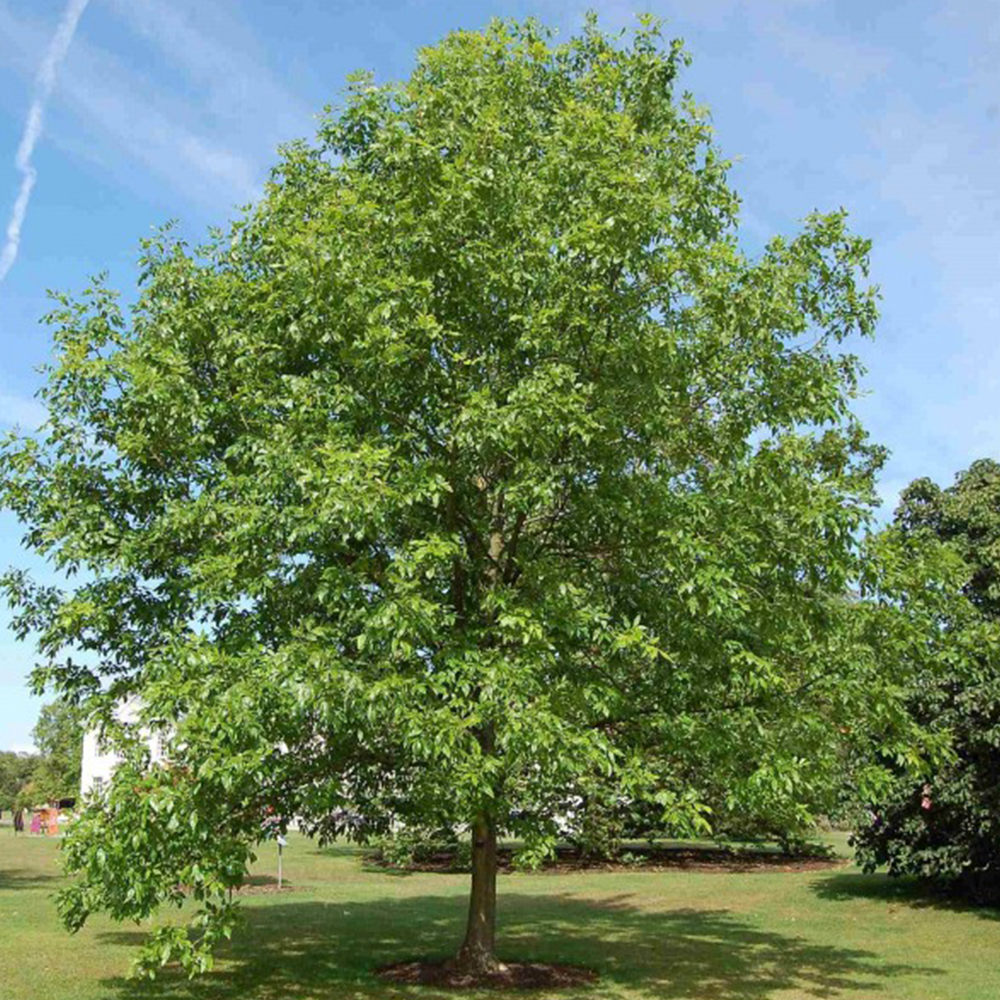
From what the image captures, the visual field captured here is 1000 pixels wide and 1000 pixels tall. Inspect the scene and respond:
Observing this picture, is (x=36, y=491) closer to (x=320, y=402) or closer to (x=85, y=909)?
(x=320, y=402)

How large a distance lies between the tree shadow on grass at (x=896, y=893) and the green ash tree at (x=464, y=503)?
10701 millimetres

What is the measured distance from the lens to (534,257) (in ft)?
38.7

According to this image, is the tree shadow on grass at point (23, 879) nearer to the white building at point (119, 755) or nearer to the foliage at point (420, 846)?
the foliage at point (420, 846)

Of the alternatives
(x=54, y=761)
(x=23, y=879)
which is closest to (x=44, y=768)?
(x=54, y=761)

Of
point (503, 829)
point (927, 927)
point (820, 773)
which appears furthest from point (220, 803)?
point (927, 927)

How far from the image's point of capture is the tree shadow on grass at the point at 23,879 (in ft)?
85.4

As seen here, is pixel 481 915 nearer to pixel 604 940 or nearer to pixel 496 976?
pixel 496 976

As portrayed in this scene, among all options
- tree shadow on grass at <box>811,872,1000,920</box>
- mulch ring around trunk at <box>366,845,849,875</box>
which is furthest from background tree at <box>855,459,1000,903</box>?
mulch ring around trunk at <box>366,845,849,875</box>

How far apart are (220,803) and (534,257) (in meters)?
6.48

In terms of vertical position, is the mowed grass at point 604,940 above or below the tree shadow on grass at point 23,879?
below

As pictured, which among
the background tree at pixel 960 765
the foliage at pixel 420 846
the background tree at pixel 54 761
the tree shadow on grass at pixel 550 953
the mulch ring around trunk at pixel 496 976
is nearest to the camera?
the tree shadow on grass at pixel 550 953

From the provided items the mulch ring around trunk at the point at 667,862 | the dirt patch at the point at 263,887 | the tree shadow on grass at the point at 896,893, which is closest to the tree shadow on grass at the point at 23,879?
the dirt patch at the point at 263,887

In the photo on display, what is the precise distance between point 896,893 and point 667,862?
1237 cm

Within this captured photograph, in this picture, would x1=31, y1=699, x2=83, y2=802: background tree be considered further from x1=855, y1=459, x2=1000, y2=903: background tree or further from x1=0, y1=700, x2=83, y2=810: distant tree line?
x1=855, y1=459, x2=1000, y2=903: background tree
